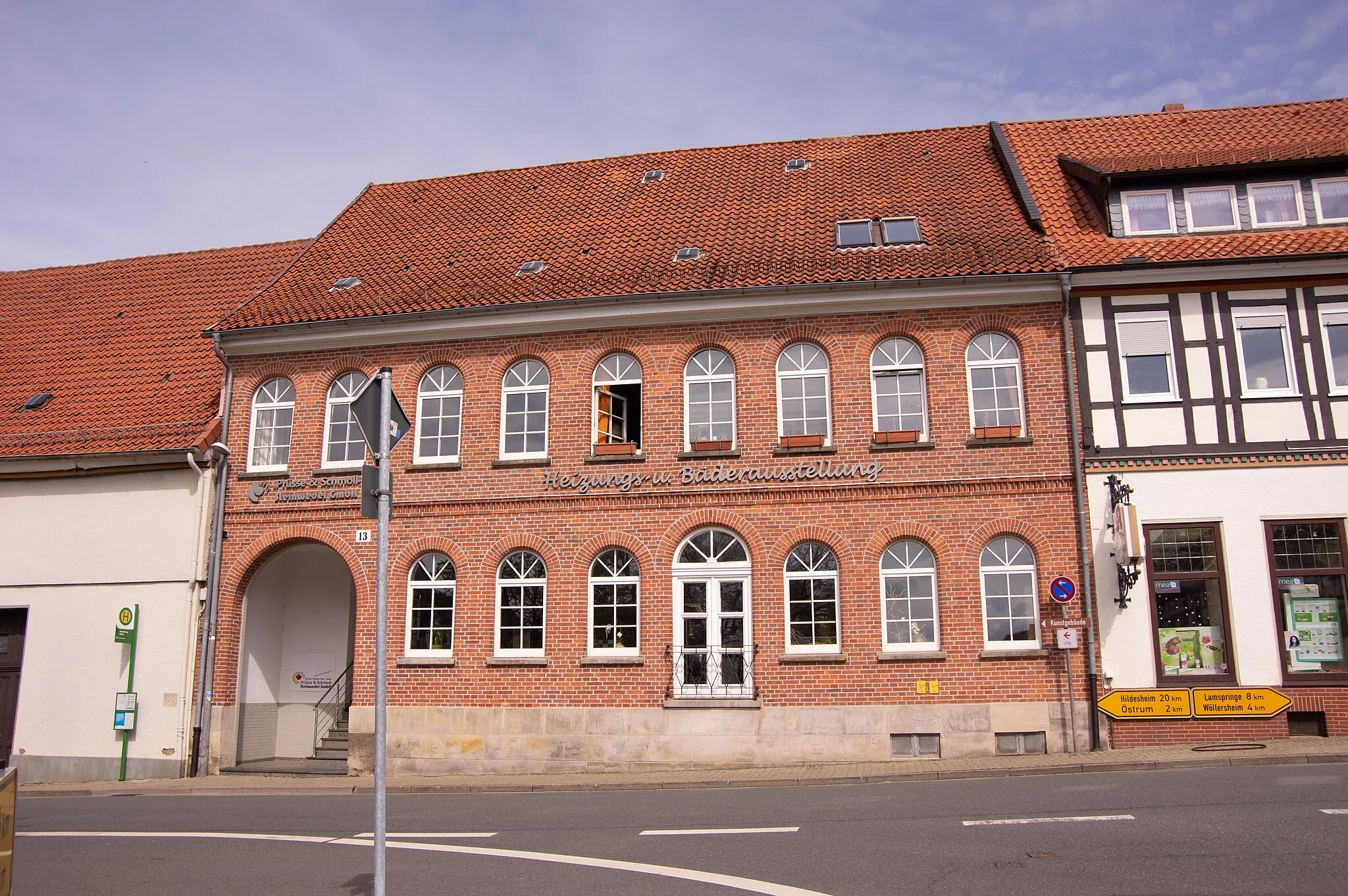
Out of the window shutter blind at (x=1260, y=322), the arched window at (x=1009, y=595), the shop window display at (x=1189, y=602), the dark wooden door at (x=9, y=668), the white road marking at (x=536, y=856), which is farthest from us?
the dark wooden door at (x=9, y=668)

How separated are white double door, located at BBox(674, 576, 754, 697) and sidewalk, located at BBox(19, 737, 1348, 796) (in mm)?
1244

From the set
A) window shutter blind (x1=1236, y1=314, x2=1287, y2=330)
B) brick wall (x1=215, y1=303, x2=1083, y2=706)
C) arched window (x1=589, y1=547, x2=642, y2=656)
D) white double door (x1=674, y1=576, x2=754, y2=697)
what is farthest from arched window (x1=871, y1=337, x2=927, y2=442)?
window shutter blind (x1=1236, y1=314, x2=1287, y2=330)

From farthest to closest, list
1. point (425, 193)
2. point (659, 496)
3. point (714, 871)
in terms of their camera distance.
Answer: point (425, 193), point (659, 496), point (714, 871)

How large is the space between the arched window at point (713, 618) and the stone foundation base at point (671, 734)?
485 mm

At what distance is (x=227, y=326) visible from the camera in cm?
1806

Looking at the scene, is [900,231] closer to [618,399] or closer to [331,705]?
[618,399]

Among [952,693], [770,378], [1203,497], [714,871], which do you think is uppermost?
[770,378]

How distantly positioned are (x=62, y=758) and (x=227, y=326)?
24.4 feet

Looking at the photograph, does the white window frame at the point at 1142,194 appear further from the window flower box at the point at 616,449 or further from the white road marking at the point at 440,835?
the white road marking at the point at 440,835

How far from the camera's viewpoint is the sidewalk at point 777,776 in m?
13.2

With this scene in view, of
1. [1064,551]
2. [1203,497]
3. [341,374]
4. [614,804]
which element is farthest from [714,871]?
[341,374]

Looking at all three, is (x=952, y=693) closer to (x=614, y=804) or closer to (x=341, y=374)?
(x=614, y=804)

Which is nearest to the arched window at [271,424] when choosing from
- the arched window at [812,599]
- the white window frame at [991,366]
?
the arched window at [812,599]

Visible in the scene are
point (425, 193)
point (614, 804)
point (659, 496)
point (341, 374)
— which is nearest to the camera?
point (614, 804)
